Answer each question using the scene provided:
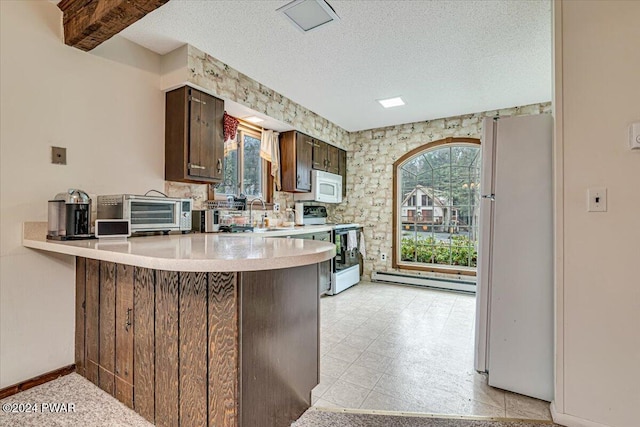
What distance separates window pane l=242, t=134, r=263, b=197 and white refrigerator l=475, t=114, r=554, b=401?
8.95 ft

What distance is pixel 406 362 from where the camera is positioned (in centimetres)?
232

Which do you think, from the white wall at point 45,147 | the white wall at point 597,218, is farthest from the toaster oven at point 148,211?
the white wall at point 597,218

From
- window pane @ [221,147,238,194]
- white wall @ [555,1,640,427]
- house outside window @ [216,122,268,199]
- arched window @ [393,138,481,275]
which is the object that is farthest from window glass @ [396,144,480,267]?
white wall @ [555,1,640,427]

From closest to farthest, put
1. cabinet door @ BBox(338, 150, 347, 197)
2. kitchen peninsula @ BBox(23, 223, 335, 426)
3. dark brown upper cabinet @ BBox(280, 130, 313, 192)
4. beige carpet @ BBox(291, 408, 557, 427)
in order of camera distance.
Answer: kitchen peninsula @ BBox(23, 223, 335, 426)
beige carpet @ BBox(291, 408, 557, 427)
dark brown upper cabinet @ BBox(280, 130, 313, 192)
cabinet door @ BBox(338, 150, 347, 197)

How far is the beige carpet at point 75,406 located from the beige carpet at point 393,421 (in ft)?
2.89

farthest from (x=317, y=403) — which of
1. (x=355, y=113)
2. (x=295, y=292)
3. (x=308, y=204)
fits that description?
(x=355, y=113)

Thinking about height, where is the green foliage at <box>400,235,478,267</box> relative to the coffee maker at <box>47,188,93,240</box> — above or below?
below

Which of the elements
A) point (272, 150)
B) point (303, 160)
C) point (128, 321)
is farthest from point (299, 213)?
point (128, 321)

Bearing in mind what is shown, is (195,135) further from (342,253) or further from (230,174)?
(342,253)

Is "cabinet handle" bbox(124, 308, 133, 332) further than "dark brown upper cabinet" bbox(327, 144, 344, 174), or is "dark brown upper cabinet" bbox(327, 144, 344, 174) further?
"dark brown upper cabinet" bbox(327, 144, 344, 174)

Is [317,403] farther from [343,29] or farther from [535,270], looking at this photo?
[343,29]

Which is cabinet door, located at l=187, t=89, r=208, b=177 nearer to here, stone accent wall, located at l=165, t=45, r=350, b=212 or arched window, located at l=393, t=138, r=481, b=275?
stone accent wall, located at l=165, t=45, r=350, b=212

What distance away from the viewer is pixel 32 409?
1759 millimetres

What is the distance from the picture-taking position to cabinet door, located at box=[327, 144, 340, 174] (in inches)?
192
